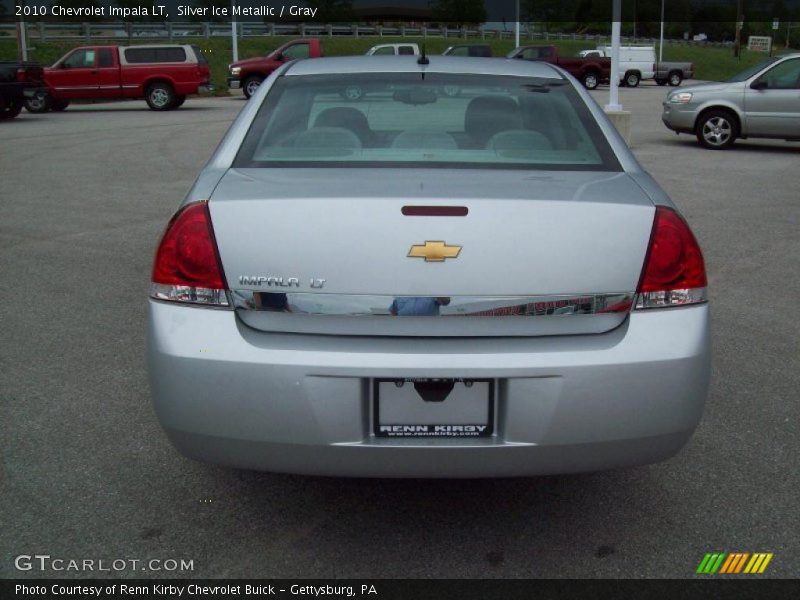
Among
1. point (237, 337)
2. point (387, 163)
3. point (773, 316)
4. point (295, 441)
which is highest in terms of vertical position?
point (387, 163)

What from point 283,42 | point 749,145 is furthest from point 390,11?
point 749,145

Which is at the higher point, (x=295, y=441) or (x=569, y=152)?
(x=569, y=152)

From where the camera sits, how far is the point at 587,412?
2.73 m

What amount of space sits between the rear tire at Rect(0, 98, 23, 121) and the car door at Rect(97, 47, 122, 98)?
398 cm

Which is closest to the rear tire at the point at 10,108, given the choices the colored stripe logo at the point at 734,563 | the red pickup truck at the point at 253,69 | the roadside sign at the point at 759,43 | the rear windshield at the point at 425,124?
the red pickup truck at the point at 253,69

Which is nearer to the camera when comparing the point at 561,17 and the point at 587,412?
the point at 587,412

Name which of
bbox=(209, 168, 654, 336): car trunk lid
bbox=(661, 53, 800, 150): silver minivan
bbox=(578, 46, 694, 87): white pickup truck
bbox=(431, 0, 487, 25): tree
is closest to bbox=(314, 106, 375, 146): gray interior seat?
bbox=(209, 168, 654, 336): car trunk lid

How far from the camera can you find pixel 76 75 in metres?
25.8

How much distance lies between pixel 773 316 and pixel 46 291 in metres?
4.70

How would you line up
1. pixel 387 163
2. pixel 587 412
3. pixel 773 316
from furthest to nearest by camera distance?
pixel 773 316 < pixel 387 163 < pixel 587 412

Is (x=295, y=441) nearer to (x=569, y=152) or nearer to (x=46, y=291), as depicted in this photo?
(x=569, y=152)

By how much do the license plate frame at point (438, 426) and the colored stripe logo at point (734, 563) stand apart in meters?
0.84

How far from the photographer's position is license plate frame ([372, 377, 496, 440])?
2.74 metres
